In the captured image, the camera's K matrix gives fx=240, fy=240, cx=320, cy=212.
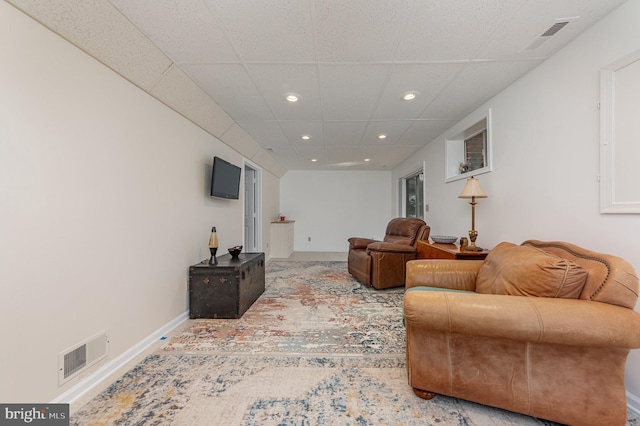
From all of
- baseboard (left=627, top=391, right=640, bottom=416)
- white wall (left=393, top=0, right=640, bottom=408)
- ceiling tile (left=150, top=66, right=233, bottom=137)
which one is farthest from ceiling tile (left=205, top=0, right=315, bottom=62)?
baseboard (left=627, top=391, right=640, bottom=416)

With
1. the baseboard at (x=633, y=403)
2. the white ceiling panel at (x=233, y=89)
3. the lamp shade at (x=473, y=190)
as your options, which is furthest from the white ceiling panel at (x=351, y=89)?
the baseboard at (x=633, y=403)

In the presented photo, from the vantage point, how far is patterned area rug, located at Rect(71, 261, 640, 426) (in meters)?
1.26

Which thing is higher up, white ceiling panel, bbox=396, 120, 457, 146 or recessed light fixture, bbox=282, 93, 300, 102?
white ceiling panel, bbox=396, 120, 457, 146

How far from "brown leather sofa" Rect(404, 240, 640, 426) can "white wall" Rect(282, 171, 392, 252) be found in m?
5.48

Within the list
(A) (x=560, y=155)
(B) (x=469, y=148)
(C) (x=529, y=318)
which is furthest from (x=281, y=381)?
(B) (x=469, y=148)

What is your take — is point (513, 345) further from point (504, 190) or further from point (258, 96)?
point (258, 96)

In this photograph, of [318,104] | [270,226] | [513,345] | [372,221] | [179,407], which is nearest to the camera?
[513,345]

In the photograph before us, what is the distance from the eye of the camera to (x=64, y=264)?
132cm

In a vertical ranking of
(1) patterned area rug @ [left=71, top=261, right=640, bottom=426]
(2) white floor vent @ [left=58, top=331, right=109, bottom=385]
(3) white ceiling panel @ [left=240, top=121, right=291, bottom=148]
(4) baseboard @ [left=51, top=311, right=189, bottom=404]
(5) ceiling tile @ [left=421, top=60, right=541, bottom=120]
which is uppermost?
(5) ceiling tile @ [left=421, top=60, right=541, bottom=120]

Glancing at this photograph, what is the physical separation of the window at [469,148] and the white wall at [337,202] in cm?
328

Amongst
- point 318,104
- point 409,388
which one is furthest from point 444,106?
point 409,388

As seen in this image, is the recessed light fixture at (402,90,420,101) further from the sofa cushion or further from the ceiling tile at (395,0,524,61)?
the sofa cushion

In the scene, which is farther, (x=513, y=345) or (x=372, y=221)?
(x=372, y=221)

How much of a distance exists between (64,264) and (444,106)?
11.5ft
